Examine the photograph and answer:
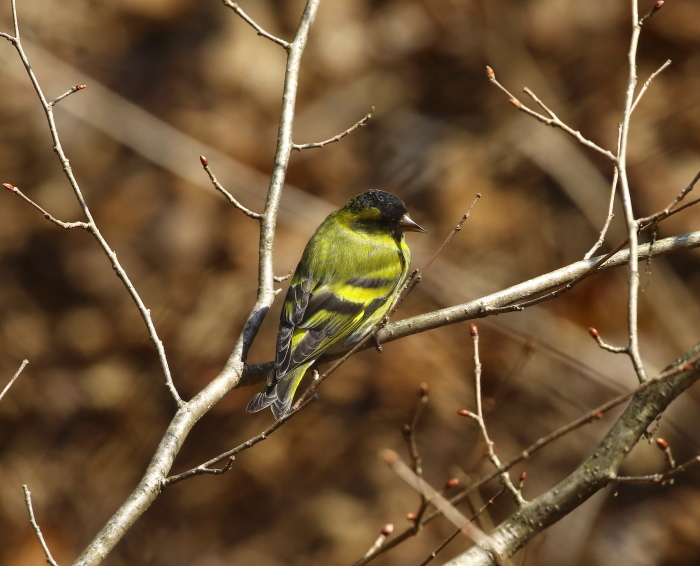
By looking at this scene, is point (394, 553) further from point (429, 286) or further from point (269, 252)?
point (269, 252)

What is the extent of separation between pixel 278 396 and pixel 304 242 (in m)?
4.28

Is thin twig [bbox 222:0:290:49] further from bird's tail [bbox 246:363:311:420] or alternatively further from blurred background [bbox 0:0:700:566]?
blurred background [bbox 0:0:700:566]

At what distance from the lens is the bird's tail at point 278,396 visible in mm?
4527

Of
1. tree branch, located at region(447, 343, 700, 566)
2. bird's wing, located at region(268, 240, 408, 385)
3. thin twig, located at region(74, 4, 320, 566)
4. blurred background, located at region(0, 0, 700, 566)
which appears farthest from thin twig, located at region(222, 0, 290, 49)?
blurred background, located at region(0, 0, 700, 566)

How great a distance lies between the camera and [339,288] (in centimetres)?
536

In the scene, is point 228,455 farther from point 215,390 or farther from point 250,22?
point 250,22

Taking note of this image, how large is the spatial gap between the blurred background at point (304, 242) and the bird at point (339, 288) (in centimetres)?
249

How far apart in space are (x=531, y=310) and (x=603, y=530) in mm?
2146

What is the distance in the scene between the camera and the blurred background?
27.3 feet

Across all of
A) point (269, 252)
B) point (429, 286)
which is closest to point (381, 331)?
point (269, 252)

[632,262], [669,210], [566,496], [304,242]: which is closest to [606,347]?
[632,262]

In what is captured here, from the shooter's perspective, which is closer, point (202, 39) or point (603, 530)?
point (603, 530)

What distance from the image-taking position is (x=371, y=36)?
9641 mm

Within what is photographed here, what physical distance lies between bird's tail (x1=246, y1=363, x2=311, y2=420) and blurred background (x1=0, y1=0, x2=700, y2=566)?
349 centimetres
